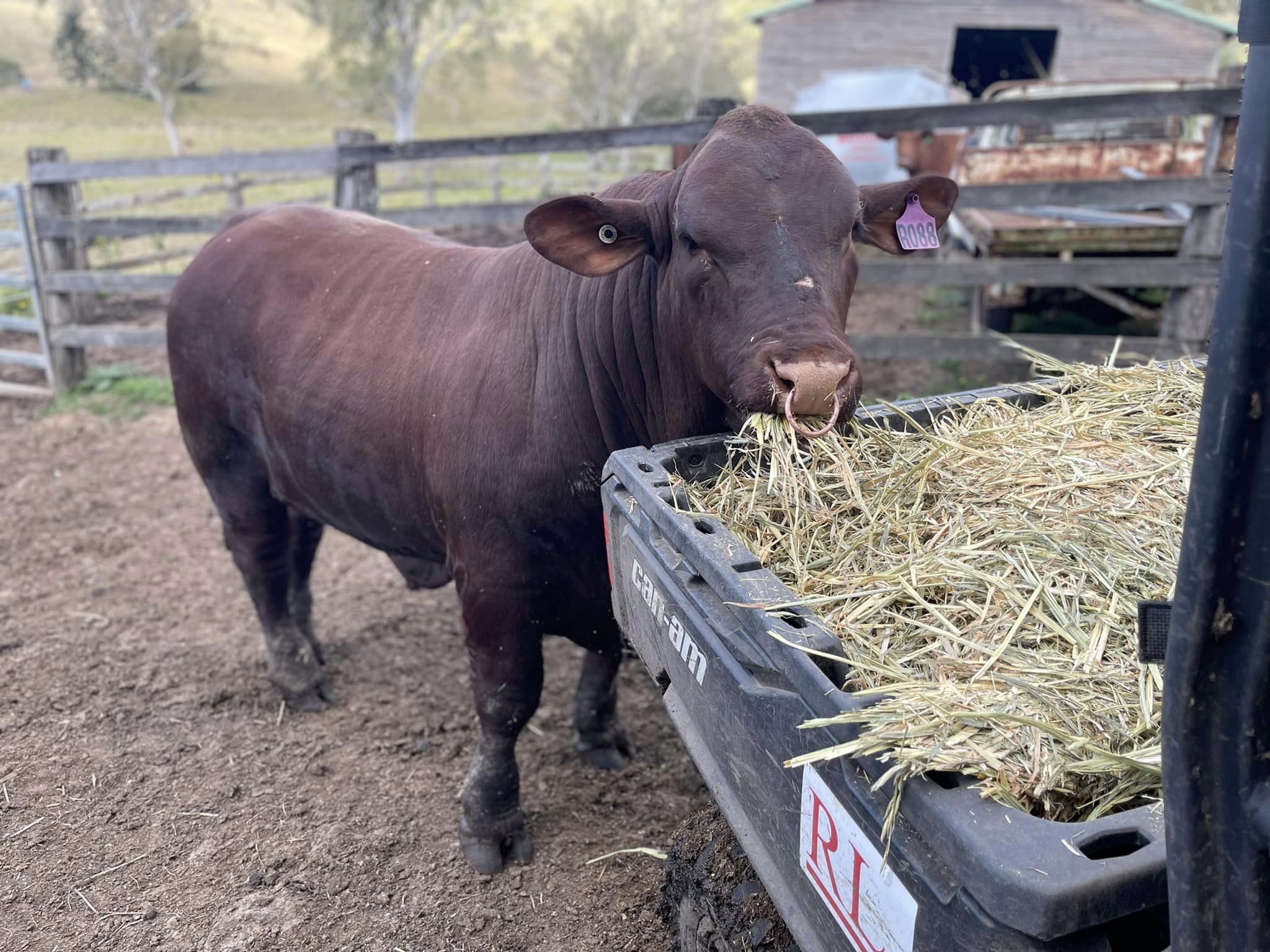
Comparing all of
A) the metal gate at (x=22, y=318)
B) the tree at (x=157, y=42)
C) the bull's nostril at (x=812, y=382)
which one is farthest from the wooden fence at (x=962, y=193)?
the tree at (x=157, y=42)

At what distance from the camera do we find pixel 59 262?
7.80 m

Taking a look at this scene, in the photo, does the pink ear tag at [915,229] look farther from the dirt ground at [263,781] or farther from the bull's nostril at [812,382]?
the dirt ground at [263,781]

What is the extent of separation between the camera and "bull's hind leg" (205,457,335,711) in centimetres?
377

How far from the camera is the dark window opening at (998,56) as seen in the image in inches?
899

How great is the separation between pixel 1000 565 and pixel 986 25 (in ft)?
71.7

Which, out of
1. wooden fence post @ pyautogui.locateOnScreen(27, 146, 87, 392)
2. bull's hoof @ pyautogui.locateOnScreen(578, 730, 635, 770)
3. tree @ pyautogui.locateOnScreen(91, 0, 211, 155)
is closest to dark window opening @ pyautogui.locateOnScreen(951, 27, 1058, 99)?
wooden fence post @ pyautogui.locateOnScreen(27, 146, 87, 392)

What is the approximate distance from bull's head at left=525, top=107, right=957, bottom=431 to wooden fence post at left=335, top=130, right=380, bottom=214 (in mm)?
4632

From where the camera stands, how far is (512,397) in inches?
107

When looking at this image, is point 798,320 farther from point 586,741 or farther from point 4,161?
point 4,161

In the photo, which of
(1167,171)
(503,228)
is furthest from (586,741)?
(503,228)

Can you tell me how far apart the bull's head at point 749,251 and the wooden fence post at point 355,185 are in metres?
4.63

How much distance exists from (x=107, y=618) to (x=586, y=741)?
240cm

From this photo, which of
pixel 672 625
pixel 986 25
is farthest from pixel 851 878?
pixel 986 25

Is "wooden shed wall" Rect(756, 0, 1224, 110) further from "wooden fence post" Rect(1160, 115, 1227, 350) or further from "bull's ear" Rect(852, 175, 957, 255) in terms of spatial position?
"bull's ear" Rect(852, 175, 957, 255)
